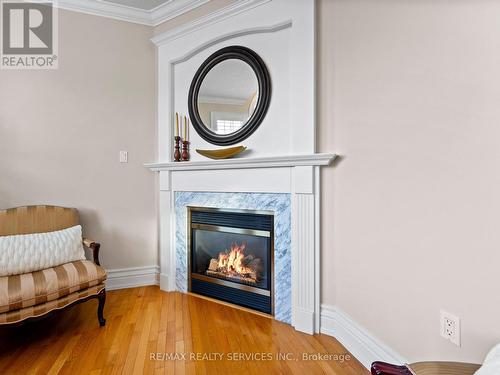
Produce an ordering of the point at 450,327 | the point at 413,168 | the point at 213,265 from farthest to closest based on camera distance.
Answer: the point at 213,265, the point at 413,168, the point at 450,327

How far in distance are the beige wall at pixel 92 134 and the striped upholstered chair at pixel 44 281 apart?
0.78ft

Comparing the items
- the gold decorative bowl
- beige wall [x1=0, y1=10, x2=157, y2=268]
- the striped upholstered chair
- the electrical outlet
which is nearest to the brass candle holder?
the gold decorative bowl

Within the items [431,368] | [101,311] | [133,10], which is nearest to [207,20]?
[133,10]

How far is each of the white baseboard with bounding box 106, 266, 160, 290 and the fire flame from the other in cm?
84

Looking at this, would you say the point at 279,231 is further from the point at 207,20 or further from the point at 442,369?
the point at 207,20

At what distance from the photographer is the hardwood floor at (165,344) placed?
5.57 ft

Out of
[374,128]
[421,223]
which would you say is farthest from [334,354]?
[374,128]

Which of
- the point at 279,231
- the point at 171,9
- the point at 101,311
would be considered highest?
the point at 171,9

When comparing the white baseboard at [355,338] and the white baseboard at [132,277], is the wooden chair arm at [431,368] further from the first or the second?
the white baseboard at [132,277]

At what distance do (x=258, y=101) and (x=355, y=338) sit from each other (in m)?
1.74

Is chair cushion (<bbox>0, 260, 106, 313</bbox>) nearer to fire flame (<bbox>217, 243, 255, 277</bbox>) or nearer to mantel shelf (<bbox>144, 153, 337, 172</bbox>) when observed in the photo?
fire flame (<bbox>217, 243, 255, 277</bbox>)

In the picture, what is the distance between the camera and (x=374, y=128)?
5.31 ft

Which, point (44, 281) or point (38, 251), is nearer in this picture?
point (44, 281)

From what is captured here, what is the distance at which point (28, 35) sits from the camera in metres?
2.61
